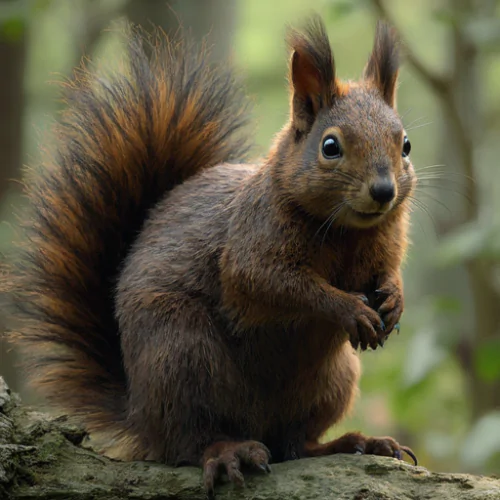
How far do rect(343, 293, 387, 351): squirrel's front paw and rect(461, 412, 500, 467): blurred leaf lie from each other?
106 cm

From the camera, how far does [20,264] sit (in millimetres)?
3039

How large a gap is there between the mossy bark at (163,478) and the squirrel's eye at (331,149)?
3.10 feet

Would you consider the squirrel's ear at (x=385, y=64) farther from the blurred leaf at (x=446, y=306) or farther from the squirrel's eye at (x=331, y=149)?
the blurred leaf at (x=446, y=306)

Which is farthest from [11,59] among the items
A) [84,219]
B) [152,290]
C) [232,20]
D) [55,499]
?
[55,499]

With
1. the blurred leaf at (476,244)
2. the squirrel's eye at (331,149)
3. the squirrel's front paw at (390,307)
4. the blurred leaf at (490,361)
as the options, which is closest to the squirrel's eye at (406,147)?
the squirrel's eye at (331,149)

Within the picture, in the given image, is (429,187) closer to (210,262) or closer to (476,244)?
(476,244)

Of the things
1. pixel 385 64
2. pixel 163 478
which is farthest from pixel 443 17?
pixel 163 478

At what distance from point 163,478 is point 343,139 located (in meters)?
1.15

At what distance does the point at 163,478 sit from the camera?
2.53 metres

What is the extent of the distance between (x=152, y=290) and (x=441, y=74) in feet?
8.52

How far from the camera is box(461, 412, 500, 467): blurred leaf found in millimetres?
3314

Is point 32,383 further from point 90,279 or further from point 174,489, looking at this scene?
point 174,489

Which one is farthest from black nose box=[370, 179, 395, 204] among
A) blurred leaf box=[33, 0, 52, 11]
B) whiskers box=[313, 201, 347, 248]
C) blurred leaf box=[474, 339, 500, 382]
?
blurred leaf box=[33, 0, 52, 11]

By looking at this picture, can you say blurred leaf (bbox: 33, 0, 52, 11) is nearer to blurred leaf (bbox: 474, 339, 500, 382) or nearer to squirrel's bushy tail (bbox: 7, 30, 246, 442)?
squirrel's bushy tail (bbox: 7, 30, 246, 442)
